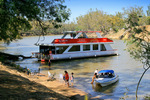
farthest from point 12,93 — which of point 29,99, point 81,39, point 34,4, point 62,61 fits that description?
point 81,39

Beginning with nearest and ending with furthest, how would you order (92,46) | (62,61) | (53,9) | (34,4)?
(34,4) → (53,9) → (62,61) → (92,46)

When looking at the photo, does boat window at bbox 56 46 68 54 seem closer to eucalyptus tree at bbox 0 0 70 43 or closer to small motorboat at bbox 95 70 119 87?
small motorboat at bbox 95 70 119 87

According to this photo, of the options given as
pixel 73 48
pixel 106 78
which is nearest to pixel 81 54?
pixel 73 48

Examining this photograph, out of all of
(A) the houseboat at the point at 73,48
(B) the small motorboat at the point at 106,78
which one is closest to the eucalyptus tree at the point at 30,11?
(B) the small motorboat at the point at 106,78

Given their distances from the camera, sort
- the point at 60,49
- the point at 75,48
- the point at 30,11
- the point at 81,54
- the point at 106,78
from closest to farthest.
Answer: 1. the point at 30,11
2. the point at 106,78
3. the point at 60,49
4. the point at 75,48
5. the point at 81,54

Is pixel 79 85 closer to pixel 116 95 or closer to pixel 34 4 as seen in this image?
pixel 116 95

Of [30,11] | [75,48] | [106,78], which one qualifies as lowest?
[106,78]

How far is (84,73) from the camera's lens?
65.3 ft

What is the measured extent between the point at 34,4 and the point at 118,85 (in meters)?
10.0

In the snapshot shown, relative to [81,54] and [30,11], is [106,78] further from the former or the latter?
[81,54]

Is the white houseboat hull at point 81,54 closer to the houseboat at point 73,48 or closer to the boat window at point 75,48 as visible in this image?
the houseboat at point 73,48

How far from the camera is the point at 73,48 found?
28.3 m

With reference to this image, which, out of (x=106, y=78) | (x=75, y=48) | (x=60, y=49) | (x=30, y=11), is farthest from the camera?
(x=75, y=48)

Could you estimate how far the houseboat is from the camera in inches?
1051
